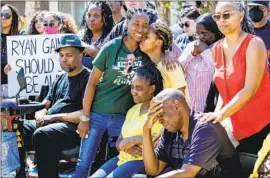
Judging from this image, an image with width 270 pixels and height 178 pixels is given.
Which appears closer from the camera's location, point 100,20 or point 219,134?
point 219,134

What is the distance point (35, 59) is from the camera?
671 cm

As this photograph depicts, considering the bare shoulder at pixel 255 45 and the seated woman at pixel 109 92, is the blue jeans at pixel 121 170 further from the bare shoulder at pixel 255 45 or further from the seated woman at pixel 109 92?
the bare shoulder at pixel 255 45

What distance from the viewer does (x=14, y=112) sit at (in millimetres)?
5980

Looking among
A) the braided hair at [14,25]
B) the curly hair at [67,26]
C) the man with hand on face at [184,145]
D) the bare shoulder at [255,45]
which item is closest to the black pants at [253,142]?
the man with hand on face at [184,145]

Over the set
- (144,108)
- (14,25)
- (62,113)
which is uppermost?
(14,25)

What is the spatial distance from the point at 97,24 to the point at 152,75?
162 centimetres

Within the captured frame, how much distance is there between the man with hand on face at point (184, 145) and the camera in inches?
160

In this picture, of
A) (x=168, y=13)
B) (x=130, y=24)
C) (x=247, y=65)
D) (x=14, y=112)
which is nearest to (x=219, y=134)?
(x=247, y=65)

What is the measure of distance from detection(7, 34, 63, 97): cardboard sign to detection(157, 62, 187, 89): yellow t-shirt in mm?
1854

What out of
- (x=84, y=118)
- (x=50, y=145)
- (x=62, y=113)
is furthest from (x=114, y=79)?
(x=50, y=145)

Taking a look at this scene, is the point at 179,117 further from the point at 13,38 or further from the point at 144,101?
the point at 13,38

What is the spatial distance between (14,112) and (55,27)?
1541 mm

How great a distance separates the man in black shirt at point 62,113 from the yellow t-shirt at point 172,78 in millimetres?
941

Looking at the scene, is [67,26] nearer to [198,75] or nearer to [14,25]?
[14,25]
